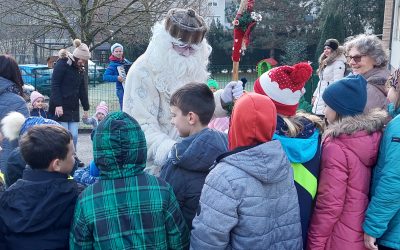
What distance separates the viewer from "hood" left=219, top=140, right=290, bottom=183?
7.50ft

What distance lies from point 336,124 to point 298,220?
60 centimetres

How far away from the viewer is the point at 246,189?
7.45 ft

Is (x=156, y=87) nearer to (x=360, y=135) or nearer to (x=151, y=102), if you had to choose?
(x=151, y=102)

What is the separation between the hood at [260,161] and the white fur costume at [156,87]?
0.94 meters

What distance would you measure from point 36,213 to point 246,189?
0.96 m

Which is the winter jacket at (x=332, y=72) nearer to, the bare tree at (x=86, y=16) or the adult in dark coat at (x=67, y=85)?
the adult in dark coat at (x=67, y=85)

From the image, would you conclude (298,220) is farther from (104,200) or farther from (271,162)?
(104,200)

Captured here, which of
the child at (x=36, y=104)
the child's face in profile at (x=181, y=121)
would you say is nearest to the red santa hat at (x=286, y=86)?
the child's face in profile at (x=181, y=121)

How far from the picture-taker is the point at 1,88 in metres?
4.38

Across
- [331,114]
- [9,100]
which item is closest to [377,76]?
[331,114]

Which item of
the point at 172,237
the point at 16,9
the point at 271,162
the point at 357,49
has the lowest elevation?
the point at 172,237

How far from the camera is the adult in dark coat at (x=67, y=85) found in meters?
6.92

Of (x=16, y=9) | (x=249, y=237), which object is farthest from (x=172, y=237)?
(x=16, y=9)

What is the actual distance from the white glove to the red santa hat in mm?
536
